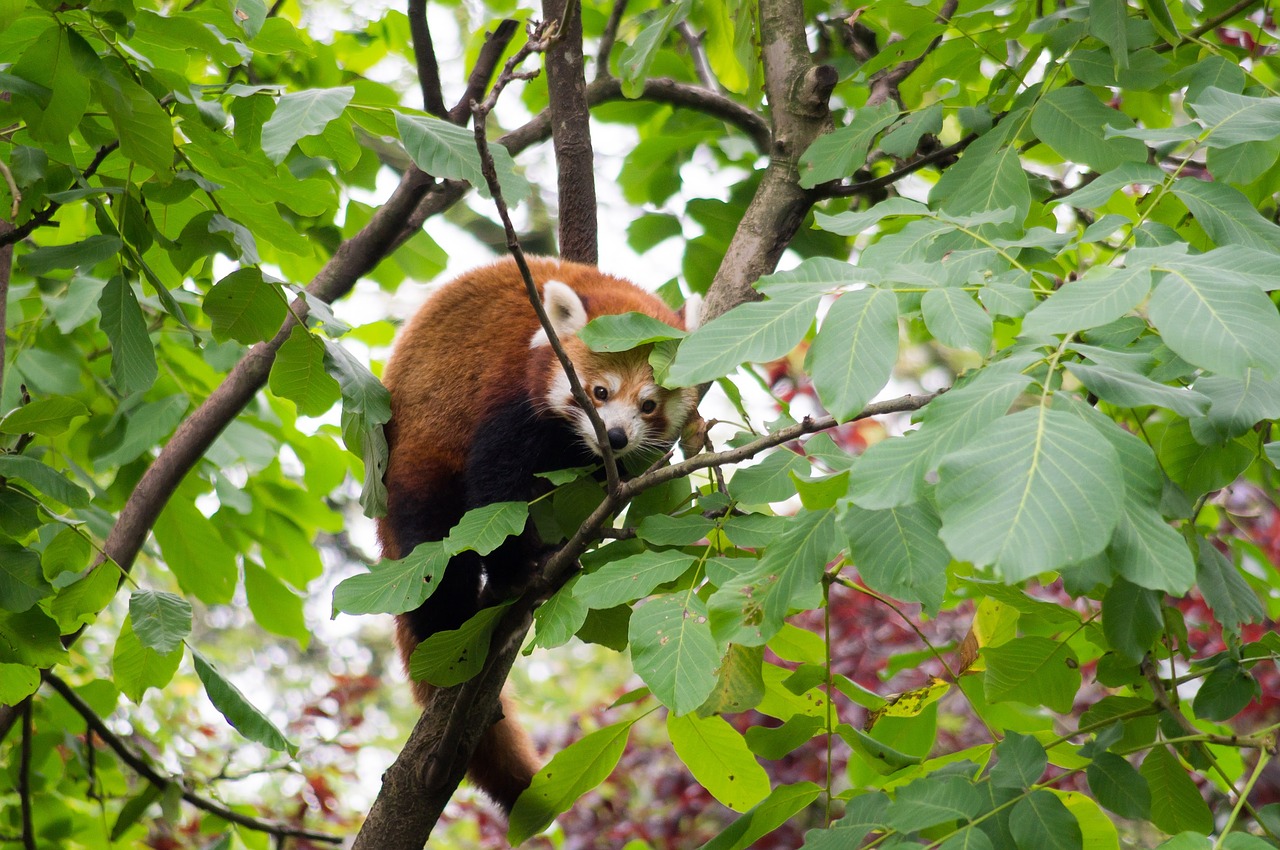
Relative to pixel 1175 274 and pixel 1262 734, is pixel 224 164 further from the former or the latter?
pixel 1262 734

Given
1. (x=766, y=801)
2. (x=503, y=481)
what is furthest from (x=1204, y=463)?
(x=503, y=481)

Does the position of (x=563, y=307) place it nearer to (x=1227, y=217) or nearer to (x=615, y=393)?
(x=615, y=393)

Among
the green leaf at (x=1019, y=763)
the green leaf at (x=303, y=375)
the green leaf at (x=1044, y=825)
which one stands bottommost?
the green leaf at (x=1044, y=825)

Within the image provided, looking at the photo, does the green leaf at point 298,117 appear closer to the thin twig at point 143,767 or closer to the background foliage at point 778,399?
the background foliage at point 778,399

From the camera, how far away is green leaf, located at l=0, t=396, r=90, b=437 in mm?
2061

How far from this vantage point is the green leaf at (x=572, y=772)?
7.25 feet

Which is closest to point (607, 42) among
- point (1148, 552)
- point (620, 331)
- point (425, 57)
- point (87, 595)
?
point (425, 57)

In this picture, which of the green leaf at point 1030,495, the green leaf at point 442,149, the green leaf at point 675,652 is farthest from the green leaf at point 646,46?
the green leaf at point 1030,495

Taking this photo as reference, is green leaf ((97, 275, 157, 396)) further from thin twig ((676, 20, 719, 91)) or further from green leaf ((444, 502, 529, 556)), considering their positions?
thin twig ((676, 20, 719, 91))

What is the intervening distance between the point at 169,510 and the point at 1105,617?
2.66 meters

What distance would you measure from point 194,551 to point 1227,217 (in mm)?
2876

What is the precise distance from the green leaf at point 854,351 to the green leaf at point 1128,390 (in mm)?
169

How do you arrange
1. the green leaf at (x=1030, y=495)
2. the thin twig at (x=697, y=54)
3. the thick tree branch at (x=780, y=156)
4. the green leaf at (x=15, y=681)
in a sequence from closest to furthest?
the green leaf at (x=1030, y=495), the green leaf at (x=15, y=681), the thick tree branch at (x=780, y=156), the thin twig at (x=697, y=54)

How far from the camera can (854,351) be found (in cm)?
129
